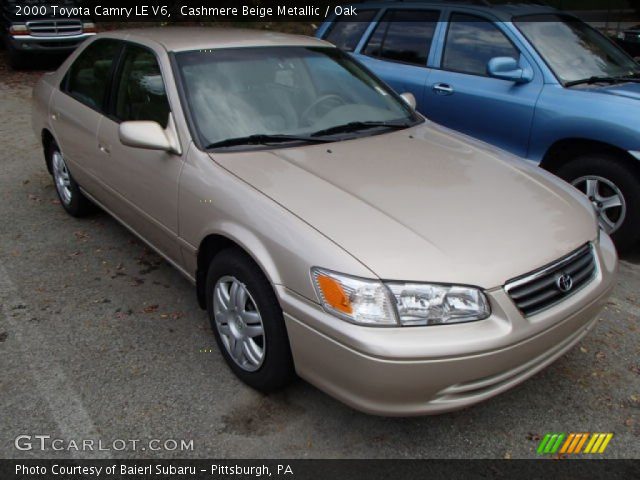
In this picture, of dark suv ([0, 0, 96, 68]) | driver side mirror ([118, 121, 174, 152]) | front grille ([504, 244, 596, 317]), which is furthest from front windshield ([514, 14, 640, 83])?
dark suv ([0, 0, 96, 68])

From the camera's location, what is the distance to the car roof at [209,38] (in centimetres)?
351

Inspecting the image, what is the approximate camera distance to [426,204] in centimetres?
263

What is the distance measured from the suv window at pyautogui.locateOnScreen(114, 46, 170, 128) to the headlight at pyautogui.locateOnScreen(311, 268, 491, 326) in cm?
165

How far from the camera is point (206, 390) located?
286cm

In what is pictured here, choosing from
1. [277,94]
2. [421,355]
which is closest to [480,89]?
[277,94]

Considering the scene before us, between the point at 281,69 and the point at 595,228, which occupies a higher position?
the point at 281,69

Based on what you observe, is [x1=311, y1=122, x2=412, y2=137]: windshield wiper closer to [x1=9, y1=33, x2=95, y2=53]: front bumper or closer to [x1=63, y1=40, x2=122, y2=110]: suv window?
[x1=63, y1=40, x2=122, y2=110]: suv window

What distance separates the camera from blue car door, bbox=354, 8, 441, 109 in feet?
17.3

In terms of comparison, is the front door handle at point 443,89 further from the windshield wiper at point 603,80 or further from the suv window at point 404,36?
the windshield wiper at point 603,80

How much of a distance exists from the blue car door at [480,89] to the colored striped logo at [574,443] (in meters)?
2.56

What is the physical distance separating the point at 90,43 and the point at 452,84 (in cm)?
298

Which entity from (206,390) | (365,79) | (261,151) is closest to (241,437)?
(206,390)

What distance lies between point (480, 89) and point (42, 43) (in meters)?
10.4
